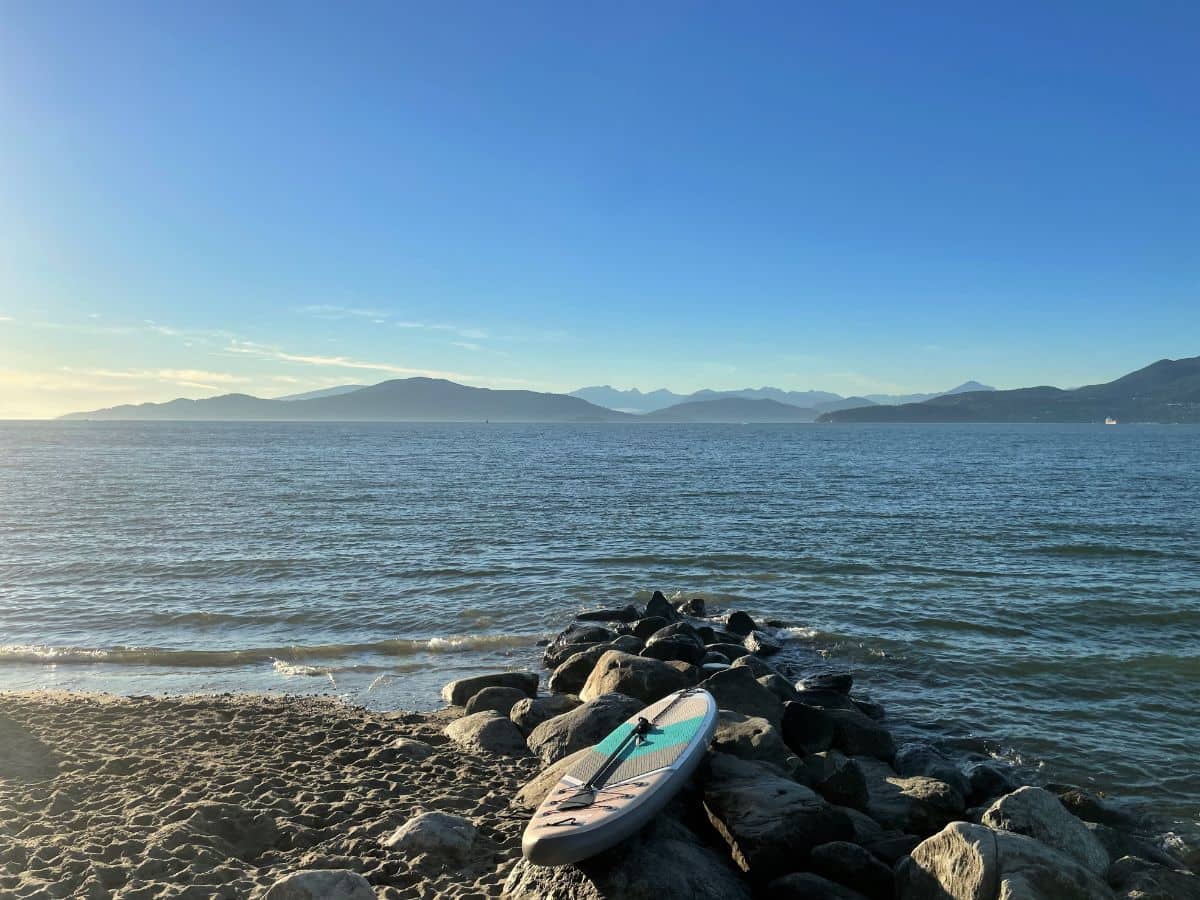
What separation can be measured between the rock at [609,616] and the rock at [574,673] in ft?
16.0

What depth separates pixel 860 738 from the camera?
12430 millimetres

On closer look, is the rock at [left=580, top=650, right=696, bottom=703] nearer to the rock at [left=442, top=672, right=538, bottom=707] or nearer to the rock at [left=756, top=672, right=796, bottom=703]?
the rock at [left=442, top=672, right=538, bottom=707]

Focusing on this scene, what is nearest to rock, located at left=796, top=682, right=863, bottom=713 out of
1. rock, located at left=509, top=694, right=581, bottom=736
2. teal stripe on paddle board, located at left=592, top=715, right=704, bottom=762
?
rock, located at left=509, top=694, right=581, bottom=736

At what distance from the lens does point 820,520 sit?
38.6m

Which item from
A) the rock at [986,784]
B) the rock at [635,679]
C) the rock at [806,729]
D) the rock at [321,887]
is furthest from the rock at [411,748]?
the rock at [986,784]

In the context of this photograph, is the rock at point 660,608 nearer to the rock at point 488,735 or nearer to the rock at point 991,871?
the rock at point 488,735

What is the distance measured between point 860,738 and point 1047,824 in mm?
3552

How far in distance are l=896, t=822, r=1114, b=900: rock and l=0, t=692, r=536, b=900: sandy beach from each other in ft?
13.8

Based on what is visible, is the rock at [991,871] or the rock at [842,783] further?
the rock at [842,783]

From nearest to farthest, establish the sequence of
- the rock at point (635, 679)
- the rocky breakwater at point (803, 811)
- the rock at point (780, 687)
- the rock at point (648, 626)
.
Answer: the rocky breakwater at point (803, 811)
the rock at point (635, 679)
the rock at point (780, 687)
the rock at point (648, 626)

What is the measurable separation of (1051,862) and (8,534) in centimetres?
3989

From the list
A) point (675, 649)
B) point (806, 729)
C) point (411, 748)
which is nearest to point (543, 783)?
point (411, 748)

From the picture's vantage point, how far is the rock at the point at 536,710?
12.9 metres

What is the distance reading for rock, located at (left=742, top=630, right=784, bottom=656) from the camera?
18219 millimetres
